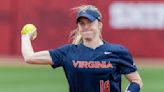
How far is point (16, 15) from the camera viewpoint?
18781 millimetres

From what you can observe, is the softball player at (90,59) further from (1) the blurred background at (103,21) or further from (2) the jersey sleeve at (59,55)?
(1) the blurred background at (103,21)

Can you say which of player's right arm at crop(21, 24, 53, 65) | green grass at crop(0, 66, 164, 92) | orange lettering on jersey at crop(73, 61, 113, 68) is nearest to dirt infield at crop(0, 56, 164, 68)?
green grass at crop(0, 66, 164, 92)

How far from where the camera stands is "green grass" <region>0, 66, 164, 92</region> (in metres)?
13.4

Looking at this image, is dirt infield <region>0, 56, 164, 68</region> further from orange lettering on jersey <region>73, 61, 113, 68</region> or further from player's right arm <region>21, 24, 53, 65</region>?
orange lettering on jersey <region>73, 61, 113, 68</region>

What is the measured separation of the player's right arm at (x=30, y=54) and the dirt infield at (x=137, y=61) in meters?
10.6

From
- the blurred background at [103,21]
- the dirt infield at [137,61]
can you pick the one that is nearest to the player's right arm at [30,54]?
the dirt infield at [137,61]

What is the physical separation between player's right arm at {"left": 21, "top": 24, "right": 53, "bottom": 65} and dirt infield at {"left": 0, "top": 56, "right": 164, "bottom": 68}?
417 inches

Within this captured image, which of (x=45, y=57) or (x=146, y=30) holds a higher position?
(x=45, y=57)

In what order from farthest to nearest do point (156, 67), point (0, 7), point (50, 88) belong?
1. point (0, 7)
2. point (156, 67)
3. point (50, 88)

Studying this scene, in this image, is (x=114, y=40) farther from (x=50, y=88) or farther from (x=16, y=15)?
(x=50, y=88)

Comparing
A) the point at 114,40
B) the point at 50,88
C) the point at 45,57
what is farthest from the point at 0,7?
the point at 45,57

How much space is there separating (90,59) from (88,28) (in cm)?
31

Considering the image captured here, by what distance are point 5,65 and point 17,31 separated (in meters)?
1.47

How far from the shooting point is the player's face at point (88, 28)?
6.57m
